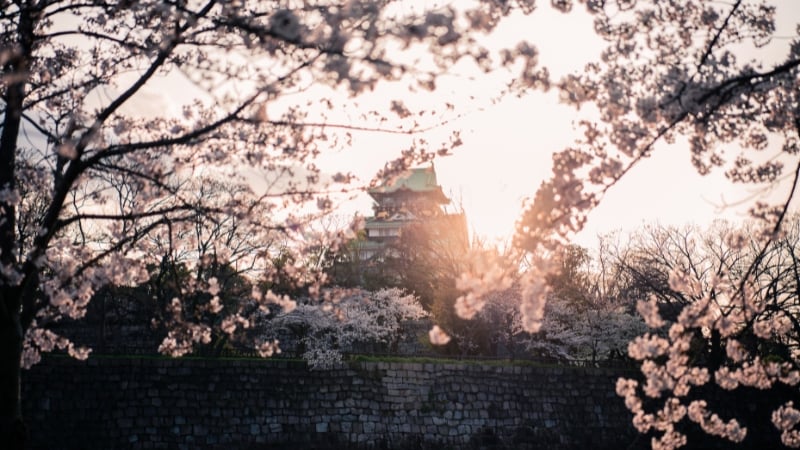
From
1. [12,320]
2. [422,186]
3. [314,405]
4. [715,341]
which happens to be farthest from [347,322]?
[422,186]

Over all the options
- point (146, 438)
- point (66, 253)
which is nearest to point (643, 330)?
point (146, 438)

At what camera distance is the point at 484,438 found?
18.9 meters

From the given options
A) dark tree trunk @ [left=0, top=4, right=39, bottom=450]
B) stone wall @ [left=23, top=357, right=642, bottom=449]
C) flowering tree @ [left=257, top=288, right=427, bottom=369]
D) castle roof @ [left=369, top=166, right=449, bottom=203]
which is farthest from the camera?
castle roof @ [left=369, top=166, right=449, bottom=203]

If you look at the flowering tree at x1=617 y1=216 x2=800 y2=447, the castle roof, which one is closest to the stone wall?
the flowering tree at x1=617 y1=216 x2=800 y2=447

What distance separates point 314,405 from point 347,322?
5841 mm

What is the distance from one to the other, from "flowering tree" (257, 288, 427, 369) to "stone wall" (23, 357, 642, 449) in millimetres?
4378

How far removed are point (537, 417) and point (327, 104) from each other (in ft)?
49.6

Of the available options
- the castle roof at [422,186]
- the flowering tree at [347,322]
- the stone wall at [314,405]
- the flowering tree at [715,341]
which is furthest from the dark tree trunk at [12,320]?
the castle roof at [422,186]

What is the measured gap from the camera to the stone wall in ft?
50.4

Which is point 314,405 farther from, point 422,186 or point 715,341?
point 422,186

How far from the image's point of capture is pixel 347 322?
23.4 metres

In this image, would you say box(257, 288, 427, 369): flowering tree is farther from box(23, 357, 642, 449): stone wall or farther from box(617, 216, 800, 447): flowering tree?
box(617, 216, 800, 447): flowering tree

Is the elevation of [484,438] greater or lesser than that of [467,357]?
lesser

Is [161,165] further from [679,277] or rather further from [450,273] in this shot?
[450,273]
